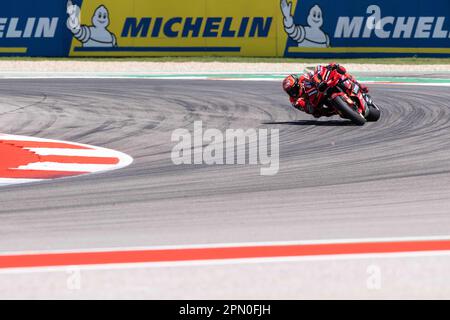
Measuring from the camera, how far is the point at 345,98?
1270 cm

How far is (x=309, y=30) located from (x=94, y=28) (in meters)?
6.16

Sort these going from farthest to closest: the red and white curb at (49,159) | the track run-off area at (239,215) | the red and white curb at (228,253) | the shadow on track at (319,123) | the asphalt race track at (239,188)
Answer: the shadow on track at (319,123), the red and white curb at (49,159), the asphalt race track at (239,188), the red and white curb at (228,253), the track run-off area at (239,215)

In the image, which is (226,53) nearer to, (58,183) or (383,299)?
(58,183)

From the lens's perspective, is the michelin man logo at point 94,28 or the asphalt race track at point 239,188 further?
the michelin man logo at point 94,28

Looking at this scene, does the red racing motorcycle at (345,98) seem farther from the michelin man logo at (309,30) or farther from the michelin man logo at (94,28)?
the michelin man logo at (94,28)

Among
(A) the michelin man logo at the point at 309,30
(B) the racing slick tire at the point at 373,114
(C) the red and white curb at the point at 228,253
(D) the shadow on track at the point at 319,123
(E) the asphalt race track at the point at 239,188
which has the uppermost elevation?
(A) the michelin man logo at the point at 309,30

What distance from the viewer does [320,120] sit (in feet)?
44.1

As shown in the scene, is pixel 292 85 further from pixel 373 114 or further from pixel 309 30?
pixel 309 30

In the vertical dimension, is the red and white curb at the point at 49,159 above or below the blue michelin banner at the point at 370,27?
below

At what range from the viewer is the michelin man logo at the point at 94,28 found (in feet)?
92.7

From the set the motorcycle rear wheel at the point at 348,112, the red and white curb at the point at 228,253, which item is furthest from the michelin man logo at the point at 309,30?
the red and white curb at the point at 228,253

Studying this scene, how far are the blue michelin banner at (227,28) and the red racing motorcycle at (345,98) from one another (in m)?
14.4

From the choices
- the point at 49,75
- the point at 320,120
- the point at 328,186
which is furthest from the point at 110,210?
the point at 49,75

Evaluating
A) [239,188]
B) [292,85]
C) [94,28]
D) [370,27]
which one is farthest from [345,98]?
[94,28]
